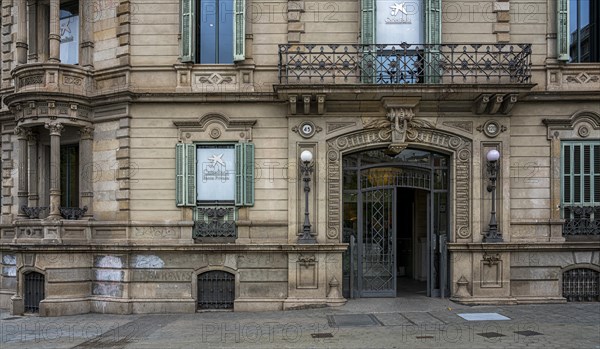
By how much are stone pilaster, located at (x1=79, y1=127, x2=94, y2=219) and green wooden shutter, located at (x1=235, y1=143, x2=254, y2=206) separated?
4.11 metres

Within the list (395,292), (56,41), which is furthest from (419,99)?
(56,41)

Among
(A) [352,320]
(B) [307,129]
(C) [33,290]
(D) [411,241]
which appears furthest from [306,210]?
(C) [33,290]

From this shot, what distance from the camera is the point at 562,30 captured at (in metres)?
13.5

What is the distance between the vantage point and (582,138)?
13648 mm

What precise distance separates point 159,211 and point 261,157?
3033mm

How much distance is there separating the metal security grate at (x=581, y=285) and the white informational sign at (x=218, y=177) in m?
8.99

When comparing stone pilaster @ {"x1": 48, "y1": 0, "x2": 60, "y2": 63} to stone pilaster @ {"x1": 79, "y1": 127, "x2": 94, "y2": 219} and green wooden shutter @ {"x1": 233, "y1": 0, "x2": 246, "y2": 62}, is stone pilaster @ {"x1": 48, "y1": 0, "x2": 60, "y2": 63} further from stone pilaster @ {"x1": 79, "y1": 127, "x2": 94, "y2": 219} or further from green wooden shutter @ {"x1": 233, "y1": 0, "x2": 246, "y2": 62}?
green wooden shutter @ {"x1": 233, "y1": 0, "x2": 246, "y2": 62}

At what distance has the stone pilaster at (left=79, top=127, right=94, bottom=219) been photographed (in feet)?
46.8

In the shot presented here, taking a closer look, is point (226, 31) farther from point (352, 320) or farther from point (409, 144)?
point (352, 320)

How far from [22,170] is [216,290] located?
21.9 feet

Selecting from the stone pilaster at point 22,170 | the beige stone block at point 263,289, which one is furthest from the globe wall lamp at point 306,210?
the stone pilaster at point 22,170

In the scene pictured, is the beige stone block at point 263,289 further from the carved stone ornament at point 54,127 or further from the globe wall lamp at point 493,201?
the carved stone ornament at point 54,127

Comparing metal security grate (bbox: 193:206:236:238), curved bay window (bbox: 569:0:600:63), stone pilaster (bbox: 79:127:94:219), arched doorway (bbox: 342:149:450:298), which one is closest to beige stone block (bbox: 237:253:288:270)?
metal security grate (bbox: 193:206:236:238)

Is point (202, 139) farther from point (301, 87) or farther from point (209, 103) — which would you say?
point (301, 87)
